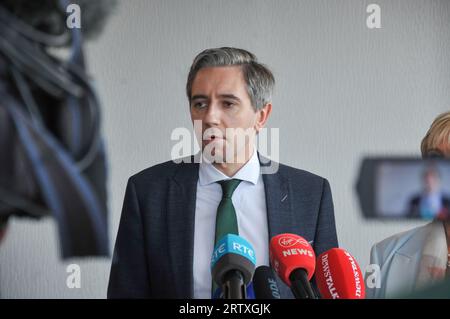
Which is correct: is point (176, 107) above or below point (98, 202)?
above

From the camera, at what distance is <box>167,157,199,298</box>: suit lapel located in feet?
6.52

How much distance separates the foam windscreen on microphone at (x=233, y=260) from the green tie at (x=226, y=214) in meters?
0.78

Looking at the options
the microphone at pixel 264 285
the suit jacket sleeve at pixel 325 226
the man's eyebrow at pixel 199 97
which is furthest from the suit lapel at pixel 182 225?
the microphone at pixel 264 285

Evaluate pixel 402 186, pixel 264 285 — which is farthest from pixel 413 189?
pixel 264 285

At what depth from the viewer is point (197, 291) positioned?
198 cm

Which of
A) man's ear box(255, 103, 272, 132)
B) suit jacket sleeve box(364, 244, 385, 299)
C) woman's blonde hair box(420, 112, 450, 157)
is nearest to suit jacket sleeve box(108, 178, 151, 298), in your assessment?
man's ear box(255, 103, 272, 132)

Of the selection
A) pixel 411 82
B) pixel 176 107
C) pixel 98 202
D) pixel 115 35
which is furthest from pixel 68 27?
pixel 411 82

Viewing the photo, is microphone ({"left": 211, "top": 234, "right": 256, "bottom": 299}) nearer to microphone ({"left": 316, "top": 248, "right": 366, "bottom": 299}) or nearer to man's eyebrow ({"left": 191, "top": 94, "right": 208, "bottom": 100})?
microphone ({"left": 316, "top": 248, "right": 366, "bottom": 299})

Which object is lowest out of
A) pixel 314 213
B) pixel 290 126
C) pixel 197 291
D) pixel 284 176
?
pixel 197 291

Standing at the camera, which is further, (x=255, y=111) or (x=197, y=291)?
(x=255, y=111)
